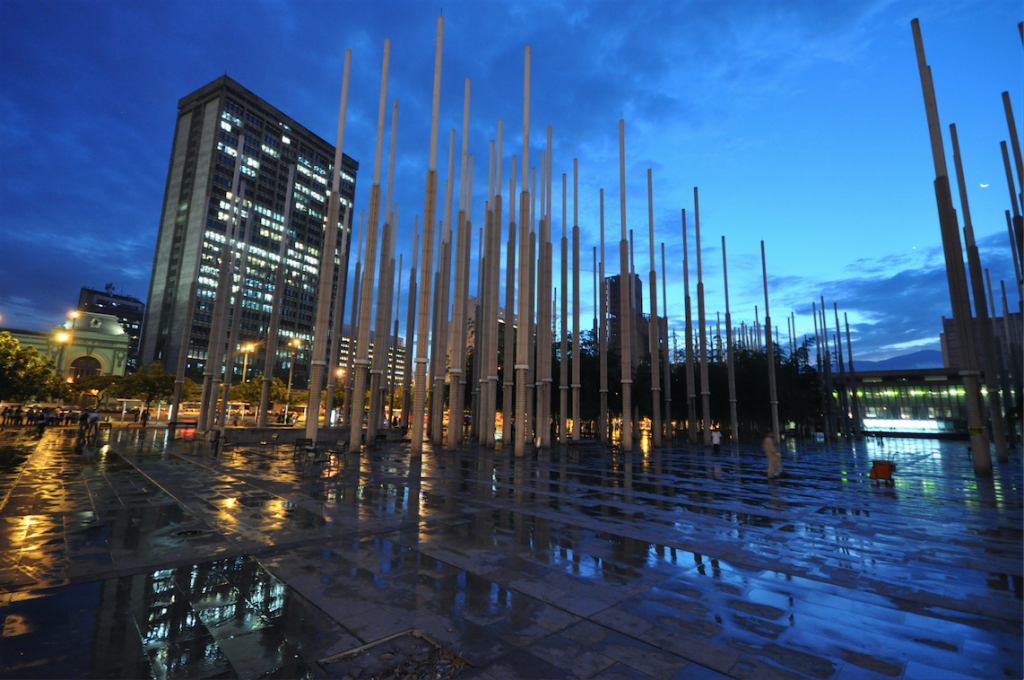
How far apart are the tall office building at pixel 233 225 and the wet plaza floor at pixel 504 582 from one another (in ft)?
329

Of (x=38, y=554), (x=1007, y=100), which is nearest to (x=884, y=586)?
(x=38, y=554)

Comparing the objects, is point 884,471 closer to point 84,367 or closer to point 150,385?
point 150,385

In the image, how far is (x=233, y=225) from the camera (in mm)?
Answer: 97750

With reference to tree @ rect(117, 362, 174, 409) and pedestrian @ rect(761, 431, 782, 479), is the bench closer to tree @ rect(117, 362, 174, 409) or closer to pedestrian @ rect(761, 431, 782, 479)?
pedestrian @ rect(761, 431, 782, 479)

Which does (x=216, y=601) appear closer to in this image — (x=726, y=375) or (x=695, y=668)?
(x=695, y=668)

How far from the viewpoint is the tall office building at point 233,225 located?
100 meters

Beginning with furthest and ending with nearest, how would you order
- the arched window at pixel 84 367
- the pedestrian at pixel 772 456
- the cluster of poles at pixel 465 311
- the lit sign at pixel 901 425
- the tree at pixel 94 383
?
the arched window at pixel 84 367 → the tree at pixel 94 383 → the lit sign at pixel 901 425 → the cluster of poles at pixel 465 311 → the pedestrian at pixel 772 456

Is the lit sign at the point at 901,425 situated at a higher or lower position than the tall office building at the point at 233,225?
lower

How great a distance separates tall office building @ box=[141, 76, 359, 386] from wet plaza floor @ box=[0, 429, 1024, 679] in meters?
100

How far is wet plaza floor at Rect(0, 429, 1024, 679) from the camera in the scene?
4.04 meters

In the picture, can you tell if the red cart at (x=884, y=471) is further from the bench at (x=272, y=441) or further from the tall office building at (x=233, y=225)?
the tall office building at (x=233, y=225)

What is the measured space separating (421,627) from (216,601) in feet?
7.92

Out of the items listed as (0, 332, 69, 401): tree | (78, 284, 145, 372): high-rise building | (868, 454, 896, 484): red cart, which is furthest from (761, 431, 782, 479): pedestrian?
(78, 284, 145, 372): high-rise building

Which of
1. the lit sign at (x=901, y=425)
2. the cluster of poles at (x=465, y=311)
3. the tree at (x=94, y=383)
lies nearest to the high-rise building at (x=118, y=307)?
the tree at (x=94, y=383)
